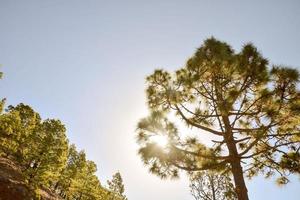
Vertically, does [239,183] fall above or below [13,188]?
above

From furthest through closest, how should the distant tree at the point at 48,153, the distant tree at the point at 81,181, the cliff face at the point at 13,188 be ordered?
the distant tree at the point at 81,181
the distant tree at the point at 48,153
the cliff face at the point at 13,188

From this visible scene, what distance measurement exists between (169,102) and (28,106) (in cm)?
3375

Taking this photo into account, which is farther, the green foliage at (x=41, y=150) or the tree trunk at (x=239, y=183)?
the green foliage at (x=41, y=150)

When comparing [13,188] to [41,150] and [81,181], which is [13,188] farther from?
[81,181]

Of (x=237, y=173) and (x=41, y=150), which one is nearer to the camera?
(x=237, y=173)

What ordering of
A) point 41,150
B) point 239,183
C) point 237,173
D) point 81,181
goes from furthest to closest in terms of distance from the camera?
point 81,181 < point 41,150 < point 237,173 < point 239,183

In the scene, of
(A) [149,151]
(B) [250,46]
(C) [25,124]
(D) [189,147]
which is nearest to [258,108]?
(B) [250,46]

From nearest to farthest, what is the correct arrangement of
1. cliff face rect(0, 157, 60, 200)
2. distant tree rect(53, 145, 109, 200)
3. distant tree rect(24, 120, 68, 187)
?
cliff face rect(0, 157, 60, 200) → distant tree rect(24, 120, 68, 187) → distant tree rect(53, 145, 109, 200)

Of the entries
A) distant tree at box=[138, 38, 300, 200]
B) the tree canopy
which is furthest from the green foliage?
distant tree at box=[138, 38, 300, 200]

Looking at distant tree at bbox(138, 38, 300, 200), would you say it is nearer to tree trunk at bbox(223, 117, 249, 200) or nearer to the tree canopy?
tree trunk at bbox(223, 117, 249, 200)

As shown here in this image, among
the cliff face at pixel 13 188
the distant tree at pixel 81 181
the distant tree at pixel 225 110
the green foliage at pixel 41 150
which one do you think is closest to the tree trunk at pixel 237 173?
the distant tree at pixel 225 110

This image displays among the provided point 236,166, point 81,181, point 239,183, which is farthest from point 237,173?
point 81,181

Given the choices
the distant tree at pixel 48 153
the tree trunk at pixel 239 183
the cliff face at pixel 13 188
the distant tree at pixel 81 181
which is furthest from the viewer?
the distant tree at pixel 81 181

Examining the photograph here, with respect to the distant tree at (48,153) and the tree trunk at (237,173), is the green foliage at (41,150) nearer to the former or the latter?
the distant tree at (48,153)
